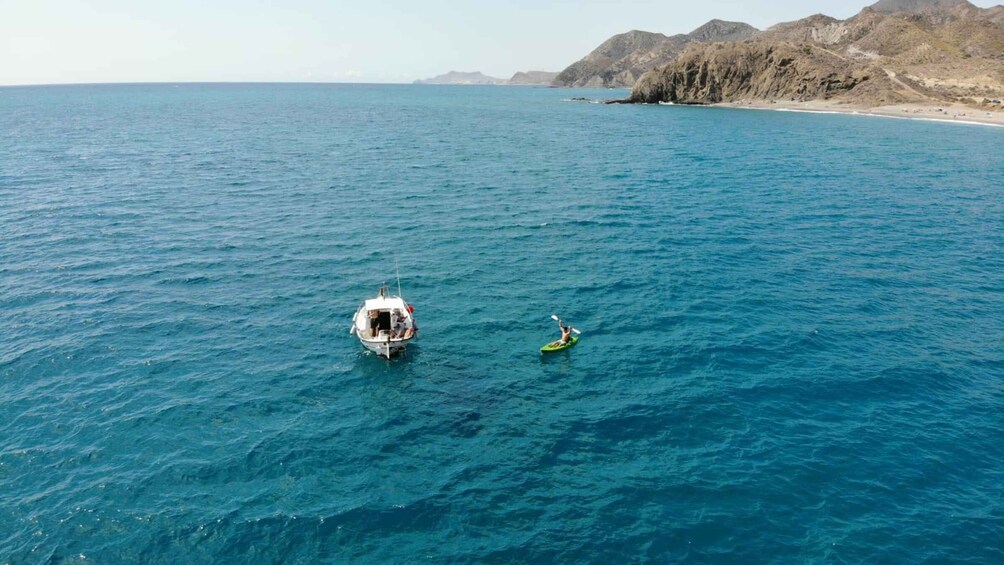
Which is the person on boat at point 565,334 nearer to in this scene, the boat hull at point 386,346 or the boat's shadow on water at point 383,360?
the boat's shadow on water at point 383,360

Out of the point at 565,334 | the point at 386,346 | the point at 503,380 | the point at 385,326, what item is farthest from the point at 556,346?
the point at 385,326

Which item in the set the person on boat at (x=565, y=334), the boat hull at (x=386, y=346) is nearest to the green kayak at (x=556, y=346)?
the person on boat at (x=565, y=334)

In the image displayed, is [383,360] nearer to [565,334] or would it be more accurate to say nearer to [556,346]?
[556,346]

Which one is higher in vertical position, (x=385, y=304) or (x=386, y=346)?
(x=385, y=304)

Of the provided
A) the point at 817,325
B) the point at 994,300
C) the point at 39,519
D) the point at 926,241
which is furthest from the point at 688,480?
the point at 926,241

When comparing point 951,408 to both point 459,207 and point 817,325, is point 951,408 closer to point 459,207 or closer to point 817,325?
point 817,325
